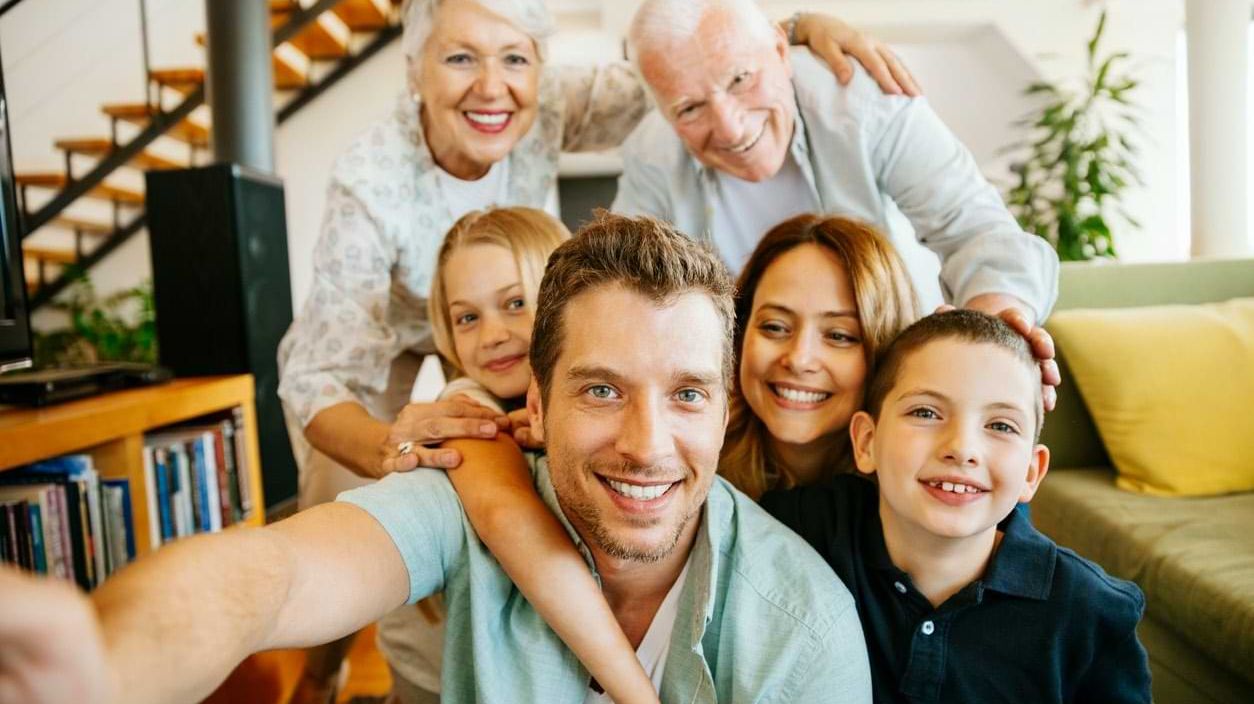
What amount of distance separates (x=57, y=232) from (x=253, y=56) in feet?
8.23

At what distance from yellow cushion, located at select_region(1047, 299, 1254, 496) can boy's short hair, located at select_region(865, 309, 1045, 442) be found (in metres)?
1.00

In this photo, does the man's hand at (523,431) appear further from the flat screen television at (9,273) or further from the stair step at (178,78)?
the stair step at (178,78)

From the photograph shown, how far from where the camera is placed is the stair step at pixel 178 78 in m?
4.71

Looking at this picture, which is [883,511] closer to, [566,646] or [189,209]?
[566,646]

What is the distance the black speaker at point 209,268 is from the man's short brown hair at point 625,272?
5.34ft

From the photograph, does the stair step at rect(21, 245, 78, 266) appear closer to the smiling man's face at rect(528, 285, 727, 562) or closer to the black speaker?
the black speaker

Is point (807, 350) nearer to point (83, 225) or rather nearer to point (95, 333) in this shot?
point (95, 333)

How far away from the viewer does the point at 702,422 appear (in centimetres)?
112

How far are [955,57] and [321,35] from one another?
3750mm

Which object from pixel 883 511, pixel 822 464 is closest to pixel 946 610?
pixel 883 511

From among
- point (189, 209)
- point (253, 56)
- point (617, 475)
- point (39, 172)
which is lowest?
point (617, 475)

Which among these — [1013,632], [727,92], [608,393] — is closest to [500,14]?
[727,92]

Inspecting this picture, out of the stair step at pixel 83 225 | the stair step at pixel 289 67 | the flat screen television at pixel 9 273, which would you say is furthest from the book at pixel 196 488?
the stair step at pixel 83 225

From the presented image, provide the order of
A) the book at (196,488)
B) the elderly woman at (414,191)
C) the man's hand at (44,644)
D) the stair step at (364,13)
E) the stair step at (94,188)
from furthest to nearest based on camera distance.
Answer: the stair step at (364,13)
the stair step at (94,188)
the book at (196,488)
the elderly woman at (414,191)
the man's hand at (44,644)
